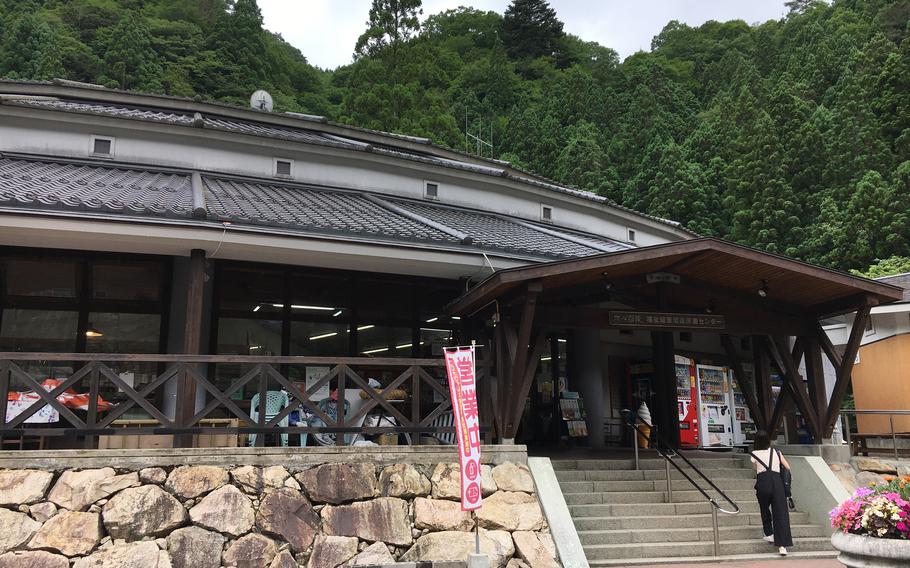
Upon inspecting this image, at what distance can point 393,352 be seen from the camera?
10898 millimetres

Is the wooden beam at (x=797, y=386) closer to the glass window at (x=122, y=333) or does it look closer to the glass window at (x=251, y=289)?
the glass window at (x=251, y=289)

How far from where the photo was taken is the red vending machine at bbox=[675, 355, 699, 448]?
16.1 metres

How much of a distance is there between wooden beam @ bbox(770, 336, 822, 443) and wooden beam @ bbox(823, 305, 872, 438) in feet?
0.59

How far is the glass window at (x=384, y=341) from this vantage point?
10.7 m

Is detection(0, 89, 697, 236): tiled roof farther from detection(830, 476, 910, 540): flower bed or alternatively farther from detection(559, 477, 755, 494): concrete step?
detection(830, 476, 910, 540): flower bed

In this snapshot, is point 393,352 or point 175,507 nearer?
point 175,507

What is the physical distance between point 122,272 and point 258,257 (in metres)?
2.12

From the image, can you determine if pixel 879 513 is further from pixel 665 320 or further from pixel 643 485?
pixel 665 320

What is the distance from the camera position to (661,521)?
28.8ft

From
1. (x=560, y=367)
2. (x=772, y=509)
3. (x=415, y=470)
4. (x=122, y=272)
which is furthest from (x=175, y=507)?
(x=560, y=367)

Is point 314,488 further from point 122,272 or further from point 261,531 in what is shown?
point 122,272

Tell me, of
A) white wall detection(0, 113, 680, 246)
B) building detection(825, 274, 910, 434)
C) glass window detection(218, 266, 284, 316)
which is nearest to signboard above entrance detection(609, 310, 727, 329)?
glass window detection(218, 266, 284, 316)

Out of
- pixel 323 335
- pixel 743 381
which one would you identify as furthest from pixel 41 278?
pixel 743 381

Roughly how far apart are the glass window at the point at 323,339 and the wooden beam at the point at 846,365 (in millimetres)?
7217
